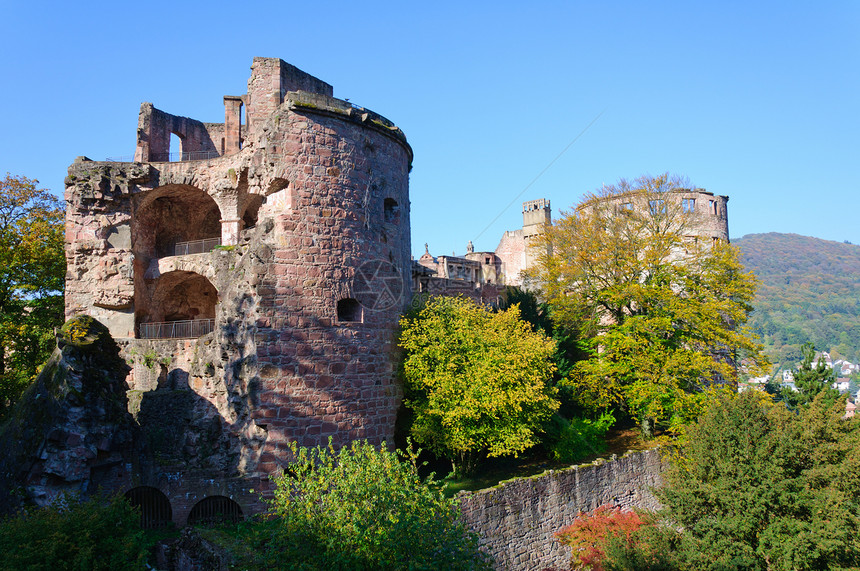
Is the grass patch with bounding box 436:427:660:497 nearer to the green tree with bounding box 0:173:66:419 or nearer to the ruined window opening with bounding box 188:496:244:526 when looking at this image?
the ruined window opening with bounding box 188:496:244:526

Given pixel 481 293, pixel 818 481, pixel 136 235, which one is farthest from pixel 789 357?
pixel 136 235

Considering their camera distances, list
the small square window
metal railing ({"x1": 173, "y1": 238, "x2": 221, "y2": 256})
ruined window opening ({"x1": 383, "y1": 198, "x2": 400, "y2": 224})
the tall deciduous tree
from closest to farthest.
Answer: ruined window opening ({"x1": 383, "y1": 198, "x2": 400, "y2": 224}) → metal railing ({"x1": 173, "y1": 238, "x2": 221, "y2": 256}) → the tall deciduous tree → the small square window

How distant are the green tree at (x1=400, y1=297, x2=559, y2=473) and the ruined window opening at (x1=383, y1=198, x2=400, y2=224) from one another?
10.3 feet

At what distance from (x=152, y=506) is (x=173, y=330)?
6582mm

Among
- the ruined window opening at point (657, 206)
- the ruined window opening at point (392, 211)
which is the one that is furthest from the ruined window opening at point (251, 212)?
the ruined window opening at point (657, 206)

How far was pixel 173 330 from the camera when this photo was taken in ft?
69.3

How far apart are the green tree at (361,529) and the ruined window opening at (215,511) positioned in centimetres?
457

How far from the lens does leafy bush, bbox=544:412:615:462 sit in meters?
21.2

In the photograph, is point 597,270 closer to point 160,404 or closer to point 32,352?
point 160,404

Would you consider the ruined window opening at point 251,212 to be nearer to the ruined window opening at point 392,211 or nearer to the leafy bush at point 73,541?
the ruined window opening at point 392,211

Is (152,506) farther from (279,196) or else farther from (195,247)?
(195,247)

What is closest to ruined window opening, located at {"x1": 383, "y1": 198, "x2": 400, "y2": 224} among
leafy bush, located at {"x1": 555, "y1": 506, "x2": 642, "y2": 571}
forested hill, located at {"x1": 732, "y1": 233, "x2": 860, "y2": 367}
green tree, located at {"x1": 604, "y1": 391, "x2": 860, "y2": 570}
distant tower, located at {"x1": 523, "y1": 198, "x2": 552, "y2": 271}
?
leafy bush, located at {"x1": 555, "y1": 506, "x2": 642, "y2": 571}

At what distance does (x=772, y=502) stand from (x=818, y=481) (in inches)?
52.1

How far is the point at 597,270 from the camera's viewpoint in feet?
84.3
